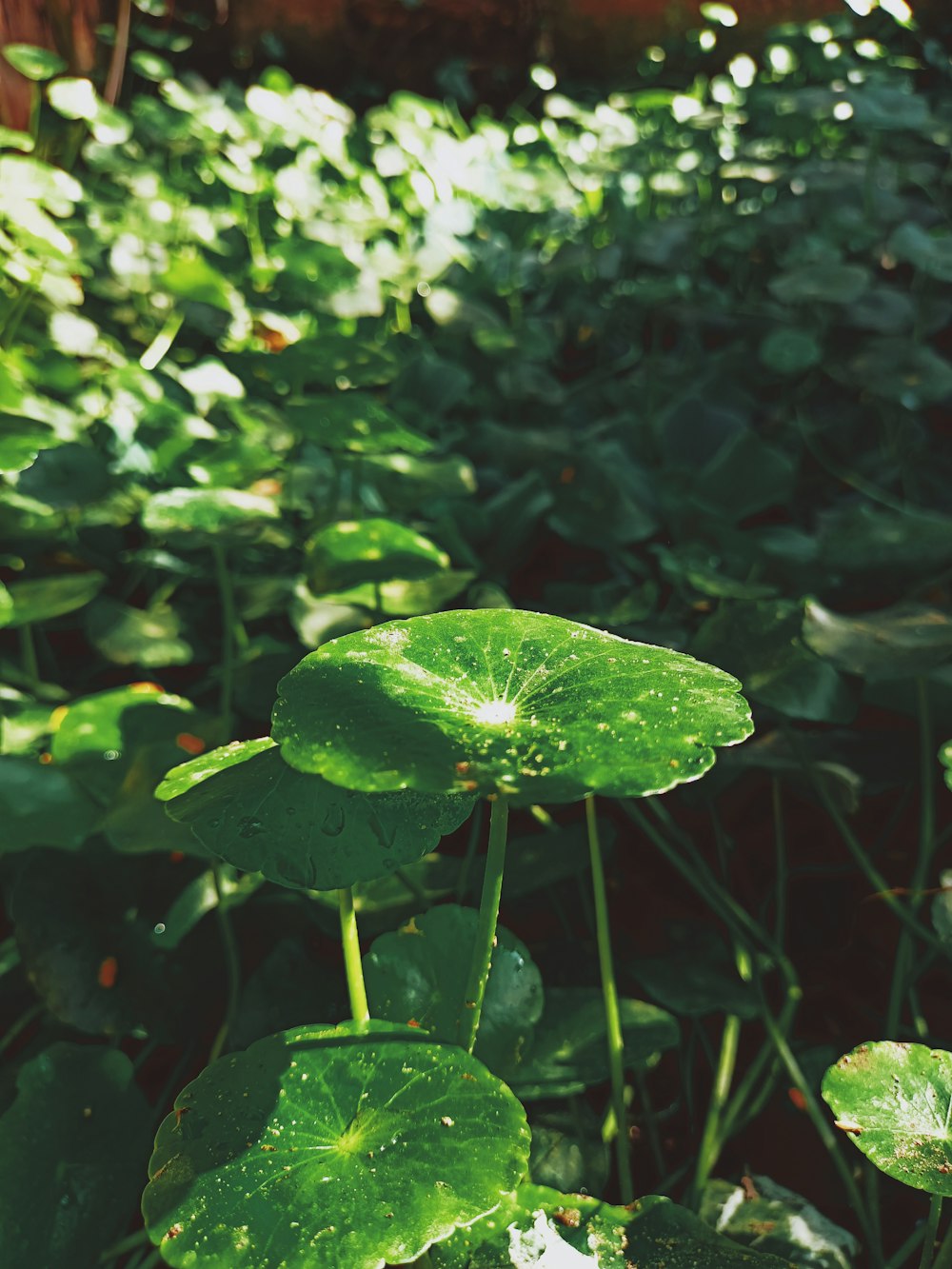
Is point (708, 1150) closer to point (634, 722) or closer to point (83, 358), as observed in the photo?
point (634, 722)

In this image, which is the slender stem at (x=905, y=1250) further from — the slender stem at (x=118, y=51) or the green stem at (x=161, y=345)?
the slender stem at (x=118, y=51)

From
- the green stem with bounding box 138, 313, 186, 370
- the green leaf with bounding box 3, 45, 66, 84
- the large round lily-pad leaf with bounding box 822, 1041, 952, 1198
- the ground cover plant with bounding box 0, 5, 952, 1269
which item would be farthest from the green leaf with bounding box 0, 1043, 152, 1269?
the green leaf with bounding box 3, 45, 66, 84

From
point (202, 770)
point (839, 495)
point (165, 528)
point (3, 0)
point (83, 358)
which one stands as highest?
point (3, 0)

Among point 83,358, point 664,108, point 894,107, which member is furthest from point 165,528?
point 664,108

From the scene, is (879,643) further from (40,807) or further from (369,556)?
(40,807)

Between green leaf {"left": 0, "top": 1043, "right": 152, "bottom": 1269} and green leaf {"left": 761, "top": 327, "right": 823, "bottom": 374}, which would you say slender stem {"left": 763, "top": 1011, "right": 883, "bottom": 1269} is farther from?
green leaf {"left": 761, "top": 327, "right": 823, "bottom": 374}

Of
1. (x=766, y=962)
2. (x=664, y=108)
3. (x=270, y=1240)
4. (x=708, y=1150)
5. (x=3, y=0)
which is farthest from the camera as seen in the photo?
(x=664, y=108)
